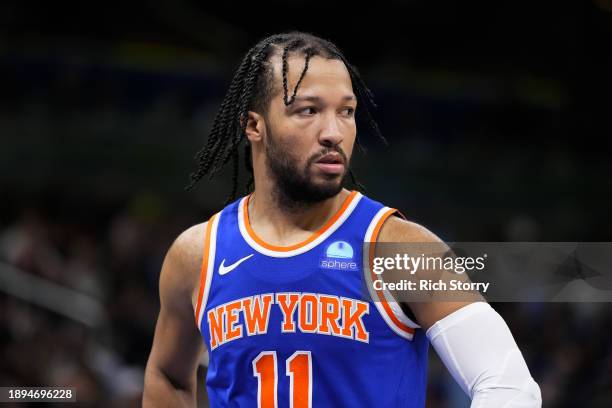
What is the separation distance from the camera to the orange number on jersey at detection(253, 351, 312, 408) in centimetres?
315

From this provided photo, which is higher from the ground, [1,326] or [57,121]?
[57,121]

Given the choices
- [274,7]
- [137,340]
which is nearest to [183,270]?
[137,340]

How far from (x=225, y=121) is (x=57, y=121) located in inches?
261

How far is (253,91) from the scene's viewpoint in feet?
11.3

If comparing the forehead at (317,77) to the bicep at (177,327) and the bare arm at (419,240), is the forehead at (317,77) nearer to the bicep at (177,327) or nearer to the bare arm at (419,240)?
the bare arm at (419,240)

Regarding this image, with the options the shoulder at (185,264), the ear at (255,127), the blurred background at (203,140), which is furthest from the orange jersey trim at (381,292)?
the blurred background at (203,140)

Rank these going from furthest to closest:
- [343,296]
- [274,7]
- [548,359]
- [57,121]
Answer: [274,7] < [57,121] < [548,359] < [343,296]

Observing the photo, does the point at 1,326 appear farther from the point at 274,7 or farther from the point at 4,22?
the point at 274,7

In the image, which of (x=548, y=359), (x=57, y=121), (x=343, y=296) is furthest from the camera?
(x=57, y=121)

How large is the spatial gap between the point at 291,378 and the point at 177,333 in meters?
0.62

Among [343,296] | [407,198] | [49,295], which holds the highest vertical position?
[407,198]

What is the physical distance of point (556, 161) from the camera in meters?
10.6

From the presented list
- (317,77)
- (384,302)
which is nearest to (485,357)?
(384,302)

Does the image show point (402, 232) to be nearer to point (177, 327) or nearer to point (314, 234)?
point (314, 234)
